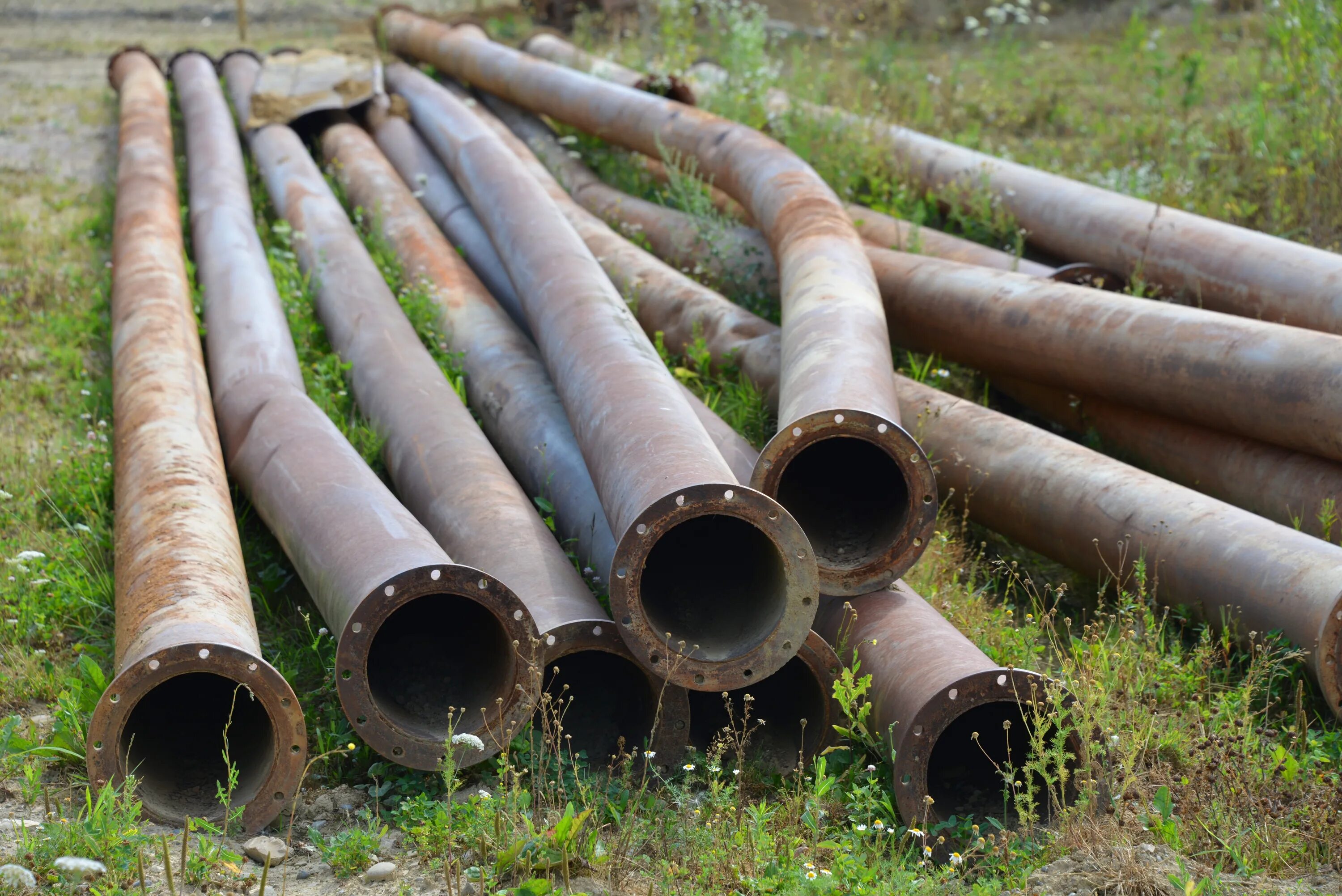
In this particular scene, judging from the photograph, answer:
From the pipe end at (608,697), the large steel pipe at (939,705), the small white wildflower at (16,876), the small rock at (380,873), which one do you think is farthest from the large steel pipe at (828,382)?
the small white wildflower at (16,876)

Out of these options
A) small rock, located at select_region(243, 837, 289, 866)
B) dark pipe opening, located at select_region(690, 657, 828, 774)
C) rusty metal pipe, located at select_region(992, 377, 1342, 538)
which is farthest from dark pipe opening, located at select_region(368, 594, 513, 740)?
rusty metal pipe, located at select_region(992, 377, 1342, 538)

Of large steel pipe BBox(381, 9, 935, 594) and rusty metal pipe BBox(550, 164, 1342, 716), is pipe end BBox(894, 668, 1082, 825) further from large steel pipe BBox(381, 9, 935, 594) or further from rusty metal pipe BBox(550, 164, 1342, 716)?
rusty metal pipe BBox(550, 164, 1342, 716)

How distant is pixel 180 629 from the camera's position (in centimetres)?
290

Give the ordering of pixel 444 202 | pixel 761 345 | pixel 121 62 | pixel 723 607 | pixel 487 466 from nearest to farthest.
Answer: pixel 723 607 → pixel 487 466 → pixel 761 345 → pixel 444 202 → pixel 121 62

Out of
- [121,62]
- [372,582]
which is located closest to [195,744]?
[372,582]

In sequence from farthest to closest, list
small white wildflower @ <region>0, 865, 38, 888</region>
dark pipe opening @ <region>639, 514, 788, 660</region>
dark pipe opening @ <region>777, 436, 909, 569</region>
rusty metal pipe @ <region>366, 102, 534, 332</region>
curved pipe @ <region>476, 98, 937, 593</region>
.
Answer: rusty metal pipe @ <region>366, 102, 534, 332</region> < dark pipe opening @ <region>777, 436, 909, 569</region> < curved pipe @ <region>476, 98, 937, 593</region> < dark pipe opening @ <region>639, 514, 788, 660</region> < small white wildflower @ <region>0, 865, 38, 888</region>

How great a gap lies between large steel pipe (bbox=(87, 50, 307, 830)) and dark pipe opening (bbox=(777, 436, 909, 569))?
164 cm

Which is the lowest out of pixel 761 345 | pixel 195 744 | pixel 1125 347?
pixel 195 744

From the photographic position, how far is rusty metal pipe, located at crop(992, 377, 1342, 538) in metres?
4.00

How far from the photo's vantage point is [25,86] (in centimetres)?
1088

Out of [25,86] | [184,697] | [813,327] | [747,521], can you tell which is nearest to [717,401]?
Answer: [813,327]

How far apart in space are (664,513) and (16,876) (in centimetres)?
166

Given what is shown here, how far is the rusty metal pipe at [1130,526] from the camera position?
3406 millimetres

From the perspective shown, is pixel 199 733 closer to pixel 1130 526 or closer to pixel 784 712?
pixel 784 712
